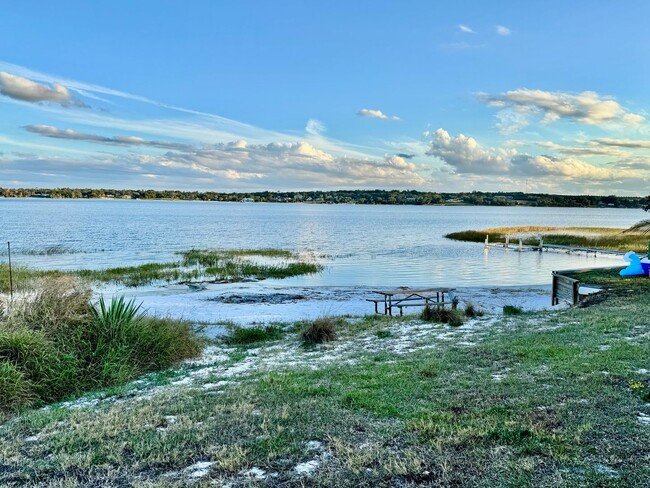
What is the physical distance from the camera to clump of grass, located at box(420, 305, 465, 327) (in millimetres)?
13625

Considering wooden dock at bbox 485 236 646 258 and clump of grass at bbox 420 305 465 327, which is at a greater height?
clump of grass at bbox 420 305 465 327

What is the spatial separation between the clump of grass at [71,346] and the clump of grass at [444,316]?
21.6 ft

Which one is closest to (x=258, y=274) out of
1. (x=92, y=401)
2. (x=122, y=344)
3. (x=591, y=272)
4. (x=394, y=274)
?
(x=394, y=274)

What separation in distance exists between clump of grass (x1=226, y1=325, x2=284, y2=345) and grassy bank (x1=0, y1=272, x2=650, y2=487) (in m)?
3.97

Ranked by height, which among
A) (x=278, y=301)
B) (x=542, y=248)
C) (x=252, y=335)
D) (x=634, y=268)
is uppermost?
(x=634, y=268)

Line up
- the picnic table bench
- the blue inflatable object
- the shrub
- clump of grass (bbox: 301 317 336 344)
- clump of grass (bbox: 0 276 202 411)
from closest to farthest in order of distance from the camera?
the shrub < clump of grass (bbox: 0 276 202 411) < clump of grass (bbox: 301 317 336 344) < the picnic table bench < the blue inflatable object

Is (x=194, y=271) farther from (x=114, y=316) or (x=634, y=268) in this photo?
(x=634, y=268)

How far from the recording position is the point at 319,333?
39.5 feet

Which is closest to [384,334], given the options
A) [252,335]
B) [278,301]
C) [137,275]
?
[252,335]

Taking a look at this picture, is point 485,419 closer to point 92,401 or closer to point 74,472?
point 74,472

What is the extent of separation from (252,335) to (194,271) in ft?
61.1

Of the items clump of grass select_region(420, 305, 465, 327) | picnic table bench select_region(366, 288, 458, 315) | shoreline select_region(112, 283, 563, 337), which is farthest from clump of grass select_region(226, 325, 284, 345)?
picnic table bench select_region(366, 288, 458, 315)

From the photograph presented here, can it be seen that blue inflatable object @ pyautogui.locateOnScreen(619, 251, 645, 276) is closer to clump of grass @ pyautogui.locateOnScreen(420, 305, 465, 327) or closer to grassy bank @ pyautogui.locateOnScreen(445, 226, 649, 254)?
clump of grass @ pyautogui.locateOnScreen(420, 305, 465, 327)

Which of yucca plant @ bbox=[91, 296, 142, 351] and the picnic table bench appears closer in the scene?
yucca plant @ bbox=[91, 296, 142, 351]
